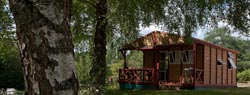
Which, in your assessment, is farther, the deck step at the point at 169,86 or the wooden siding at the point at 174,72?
the wooden siding at the point at 174,72

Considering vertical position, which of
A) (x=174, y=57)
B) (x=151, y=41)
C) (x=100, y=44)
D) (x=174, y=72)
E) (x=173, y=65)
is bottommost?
(x=174, y=72)

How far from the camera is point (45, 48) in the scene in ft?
6.65

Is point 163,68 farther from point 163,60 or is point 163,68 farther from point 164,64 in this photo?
point 163,60

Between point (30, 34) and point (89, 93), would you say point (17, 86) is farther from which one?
point (30, 34)

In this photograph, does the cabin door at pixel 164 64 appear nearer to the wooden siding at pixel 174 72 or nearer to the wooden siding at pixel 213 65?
the wooden siding at pixel 174 72

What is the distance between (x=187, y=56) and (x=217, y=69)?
2954 mm

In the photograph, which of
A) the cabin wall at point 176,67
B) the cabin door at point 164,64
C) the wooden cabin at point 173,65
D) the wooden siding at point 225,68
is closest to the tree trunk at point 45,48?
the wooden cabin at point 173,65

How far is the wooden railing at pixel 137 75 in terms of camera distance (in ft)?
64.2

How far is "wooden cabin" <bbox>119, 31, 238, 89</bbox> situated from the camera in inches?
753

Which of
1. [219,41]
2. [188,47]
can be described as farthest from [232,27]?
[219,41]

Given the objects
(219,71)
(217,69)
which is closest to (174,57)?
(217,69)

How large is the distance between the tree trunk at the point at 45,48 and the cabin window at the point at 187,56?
60.2 feet

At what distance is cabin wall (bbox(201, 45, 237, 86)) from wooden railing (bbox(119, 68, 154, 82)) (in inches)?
116

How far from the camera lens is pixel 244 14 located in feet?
40.8
